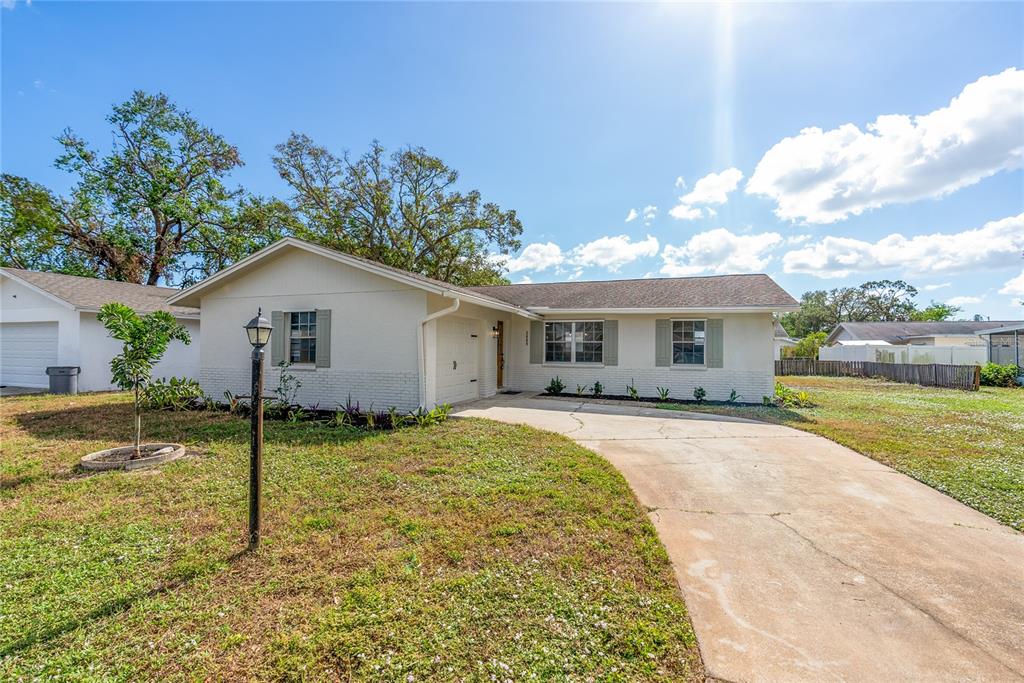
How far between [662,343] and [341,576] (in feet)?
34.0

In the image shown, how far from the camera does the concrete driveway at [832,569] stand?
7.40 ft

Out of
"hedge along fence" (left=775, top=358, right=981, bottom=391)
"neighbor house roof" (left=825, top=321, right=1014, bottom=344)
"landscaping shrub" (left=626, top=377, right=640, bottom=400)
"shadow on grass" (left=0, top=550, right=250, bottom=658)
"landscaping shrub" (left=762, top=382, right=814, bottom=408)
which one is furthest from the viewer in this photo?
"neighbor house roof" (left=825, top=321, right=1014, bottom=344)

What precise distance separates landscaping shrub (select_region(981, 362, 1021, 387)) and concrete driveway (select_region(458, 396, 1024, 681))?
18.6m

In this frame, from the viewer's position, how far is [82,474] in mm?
5293

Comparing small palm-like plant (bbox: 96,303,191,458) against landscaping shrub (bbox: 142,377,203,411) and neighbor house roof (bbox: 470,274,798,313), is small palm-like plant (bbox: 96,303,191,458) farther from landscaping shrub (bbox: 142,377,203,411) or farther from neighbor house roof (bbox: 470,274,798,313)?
neighbor house roof (bbox: 470,274,798,313)

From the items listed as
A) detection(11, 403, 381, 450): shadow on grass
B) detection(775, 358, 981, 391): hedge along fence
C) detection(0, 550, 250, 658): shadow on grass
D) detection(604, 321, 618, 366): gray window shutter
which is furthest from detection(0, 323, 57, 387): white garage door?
detection(775, 358, 981, 391): hedge along fence

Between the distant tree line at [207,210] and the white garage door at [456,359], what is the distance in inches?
571

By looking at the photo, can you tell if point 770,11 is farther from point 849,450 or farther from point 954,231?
point 954,231

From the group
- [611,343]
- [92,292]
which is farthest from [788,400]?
[92,292]

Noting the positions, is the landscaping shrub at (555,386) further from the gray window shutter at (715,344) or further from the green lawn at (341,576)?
the green lawn at (341,576)

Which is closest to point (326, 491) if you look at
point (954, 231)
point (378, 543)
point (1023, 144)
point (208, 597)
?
point (378, 543)

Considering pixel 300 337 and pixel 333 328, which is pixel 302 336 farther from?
pixel 333 328

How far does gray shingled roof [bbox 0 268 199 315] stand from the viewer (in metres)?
12.5

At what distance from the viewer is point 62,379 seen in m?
11.9
